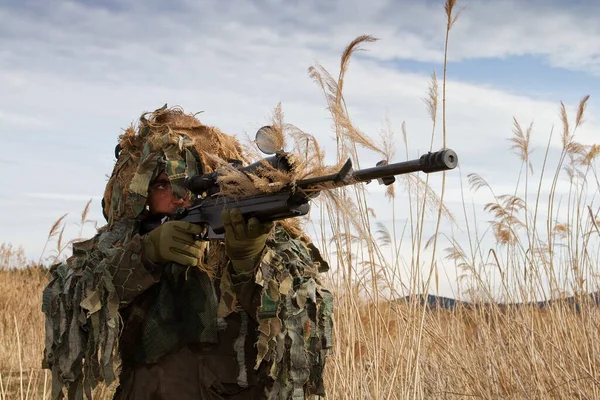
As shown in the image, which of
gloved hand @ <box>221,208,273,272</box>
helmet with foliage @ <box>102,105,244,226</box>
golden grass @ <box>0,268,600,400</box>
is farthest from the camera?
golden grass @ <box>0,268,600,400</box>

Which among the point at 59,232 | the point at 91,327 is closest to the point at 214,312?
the point at 91,327

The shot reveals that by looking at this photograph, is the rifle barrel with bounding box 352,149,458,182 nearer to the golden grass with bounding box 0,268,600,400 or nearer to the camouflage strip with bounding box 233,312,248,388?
the camouflage strip with bounding box 233,312,248,388

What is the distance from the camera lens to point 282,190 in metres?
2.29

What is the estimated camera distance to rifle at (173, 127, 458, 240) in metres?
1.95

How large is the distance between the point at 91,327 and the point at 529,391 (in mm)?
2408

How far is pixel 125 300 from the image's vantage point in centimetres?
285

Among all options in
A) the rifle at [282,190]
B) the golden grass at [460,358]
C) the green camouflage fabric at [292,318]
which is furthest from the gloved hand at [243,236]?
the golden grass at [460,358]

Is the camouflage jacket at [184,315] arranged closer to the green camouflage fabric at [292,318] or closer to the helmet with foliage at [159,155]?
the green camouflage fabric at [292,318]

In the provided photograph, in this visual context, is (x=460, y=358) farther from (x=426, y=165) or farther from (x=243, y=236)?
(x=426, y=165)

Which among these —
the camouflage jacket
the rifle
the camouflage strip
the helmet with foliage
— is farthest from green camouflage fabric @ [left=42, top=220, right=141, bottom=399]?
the camouflage strip

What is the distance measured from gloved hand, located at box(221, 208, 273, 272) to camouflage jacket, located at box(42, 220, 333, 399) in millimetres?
114

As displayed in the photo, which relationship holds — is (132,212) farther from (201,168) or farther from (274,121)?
(274,121)

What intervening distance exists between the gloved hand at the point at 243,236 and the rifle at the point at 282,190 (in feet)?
0.09

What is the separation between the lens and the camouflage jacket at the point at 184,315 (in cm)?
280
